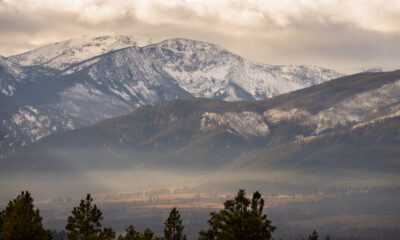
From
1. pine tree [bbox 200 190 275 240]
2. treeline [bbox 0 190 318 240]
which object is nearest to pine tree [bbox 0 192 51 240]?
treeline [bbox 0 190 318 240]

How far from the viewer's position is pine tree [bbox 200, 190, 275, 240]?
91.3 m

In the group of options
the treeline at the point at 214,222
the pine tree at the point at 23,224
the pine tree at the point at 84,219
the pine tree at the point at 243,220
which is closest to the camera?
the pine tree at the point at 243,220

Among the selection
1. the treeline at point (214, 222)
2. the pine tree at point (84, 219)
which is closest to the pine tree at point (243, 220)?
the treeline at point (214, 222)

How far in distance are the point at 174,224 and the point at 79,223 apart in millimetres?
61947

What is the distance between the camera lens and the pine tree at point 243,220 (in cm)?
9131

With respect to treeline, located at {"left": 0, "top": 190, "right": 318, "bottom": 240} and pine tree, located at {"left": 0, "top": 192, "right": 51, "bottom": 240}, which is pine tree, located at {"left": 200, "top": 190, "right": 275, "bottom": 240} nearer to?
treeline, located at {"left": 0, "top": 190, "right": 318, "bottom": 240}

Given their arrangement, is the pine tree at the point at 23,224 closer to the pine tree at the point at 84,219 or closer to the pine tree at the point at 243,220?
the pine tree at the point at 84,219

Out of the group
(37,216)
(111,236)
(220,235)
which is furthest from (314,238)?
(37,216)

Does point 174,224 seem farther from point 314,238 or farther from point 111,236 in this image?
point 314,238

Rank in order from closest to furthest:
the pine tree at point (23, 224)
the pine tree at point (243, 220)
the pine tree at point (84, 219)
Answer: the pine tree at point (243, 220), the pine tree at point (23, 224), the pine tree at point (84, 219)

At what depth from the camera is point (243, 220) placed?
93.0m

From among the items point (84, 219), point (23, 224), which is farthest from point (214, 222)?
point (84, 219)

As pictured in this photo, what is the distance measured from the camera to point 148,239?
133250 mm

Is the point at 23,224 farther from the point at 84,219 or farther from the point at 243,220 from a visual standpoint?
the point at 243,220
